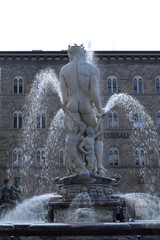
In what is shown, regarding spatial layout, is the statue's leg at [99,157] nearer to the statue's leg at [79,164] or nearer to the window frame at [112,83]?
the statue's leg at [79,164]

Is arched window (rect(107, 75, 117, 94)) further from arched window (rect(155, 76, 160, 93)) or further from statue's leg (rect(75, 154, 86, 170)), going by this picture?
statue's leg (rect(75, 154, 86, 170))

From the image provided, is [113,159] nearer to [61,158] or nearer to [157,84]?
[61,158]

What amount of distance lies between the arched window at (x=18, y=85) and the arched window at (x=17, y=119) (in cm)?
207

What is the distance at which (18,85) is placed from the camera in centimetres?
4228

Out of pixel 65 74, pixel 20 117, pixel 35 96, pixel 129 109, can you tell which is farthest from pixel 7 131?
pixel 65 74

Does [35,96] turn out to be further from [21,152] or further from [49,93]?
[21,152]

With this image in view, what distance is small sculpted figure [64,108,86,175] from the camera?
965cm

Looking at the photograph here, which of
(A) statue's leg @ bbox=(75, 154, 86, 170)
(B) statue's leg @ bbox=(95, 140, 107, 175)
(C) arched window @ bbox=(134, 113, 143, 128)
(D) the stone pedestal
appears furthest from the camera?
(C) arched window @ bbox=(134, 113, 143, 128)

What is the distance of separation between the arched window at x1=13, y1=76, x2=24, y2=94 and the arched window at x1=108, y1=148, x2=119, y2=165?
10.3 meters

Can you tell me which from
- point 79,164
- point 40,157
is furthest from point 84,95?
point 40,157

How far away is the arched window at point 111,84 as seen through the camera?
4231 centimetres

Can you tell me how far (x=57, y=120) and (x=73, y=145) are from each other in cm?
3018

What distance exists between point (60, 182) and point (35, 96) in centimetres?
3510

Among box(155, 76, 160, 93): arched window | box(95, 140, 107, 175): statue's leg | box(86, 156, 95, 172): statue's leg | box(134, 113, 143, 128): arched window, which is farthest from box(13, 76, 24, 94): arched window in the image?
box(86, 156, 95, 172): statue's leg
